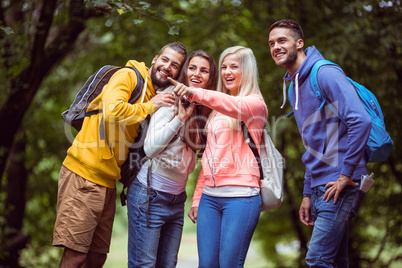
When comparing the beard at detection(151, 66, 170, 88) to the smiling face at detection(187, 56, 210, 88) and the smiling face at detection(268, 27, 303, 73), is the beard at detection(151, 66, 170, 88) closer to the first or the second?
the smiling face at detection(187, 56, 210, 88)

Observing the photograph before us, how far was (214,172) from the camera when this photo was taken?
2.79 metres

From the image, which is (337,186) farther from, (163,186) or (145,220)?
(145,220)

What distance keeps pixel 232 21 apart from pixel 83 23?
254 cm

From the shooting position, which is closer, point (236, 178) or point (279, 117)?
point (236, 178)

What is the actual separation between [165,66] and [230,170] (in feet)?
2.91

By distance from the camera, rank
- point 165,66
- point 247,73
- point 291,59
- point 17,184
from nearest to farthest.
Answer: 1. point 291,59
2. point 247,73
3. point 165,66
4. point 17,184

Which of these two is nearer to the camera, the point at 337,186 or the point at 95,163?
the point at 337,186

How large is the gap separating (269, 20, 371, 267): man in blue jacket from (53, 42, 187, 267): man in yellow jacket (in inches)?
34.9

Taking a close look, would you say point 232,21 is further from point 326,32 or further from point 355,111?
point 355,111

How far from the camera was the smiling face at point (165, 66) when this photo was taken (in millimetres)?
3072

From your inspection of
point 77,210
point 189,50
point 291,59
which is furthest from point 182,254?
point 291,59

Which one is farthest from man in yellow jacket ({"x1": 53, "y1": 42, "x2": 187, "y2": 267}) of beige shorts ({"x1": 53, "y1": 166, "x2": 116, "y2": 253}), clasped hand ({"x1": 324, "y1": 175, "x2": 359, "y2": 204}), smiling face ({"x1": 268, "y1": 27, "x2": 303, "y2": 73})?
clasped hand ({"x1": 324, "y1": 175, "x2": 359, "y2": 204})

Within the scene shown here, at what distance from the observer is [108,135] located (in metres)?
2.88

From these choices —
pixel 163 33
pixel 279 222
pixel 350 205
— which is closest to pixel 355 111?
pixel 350 205
